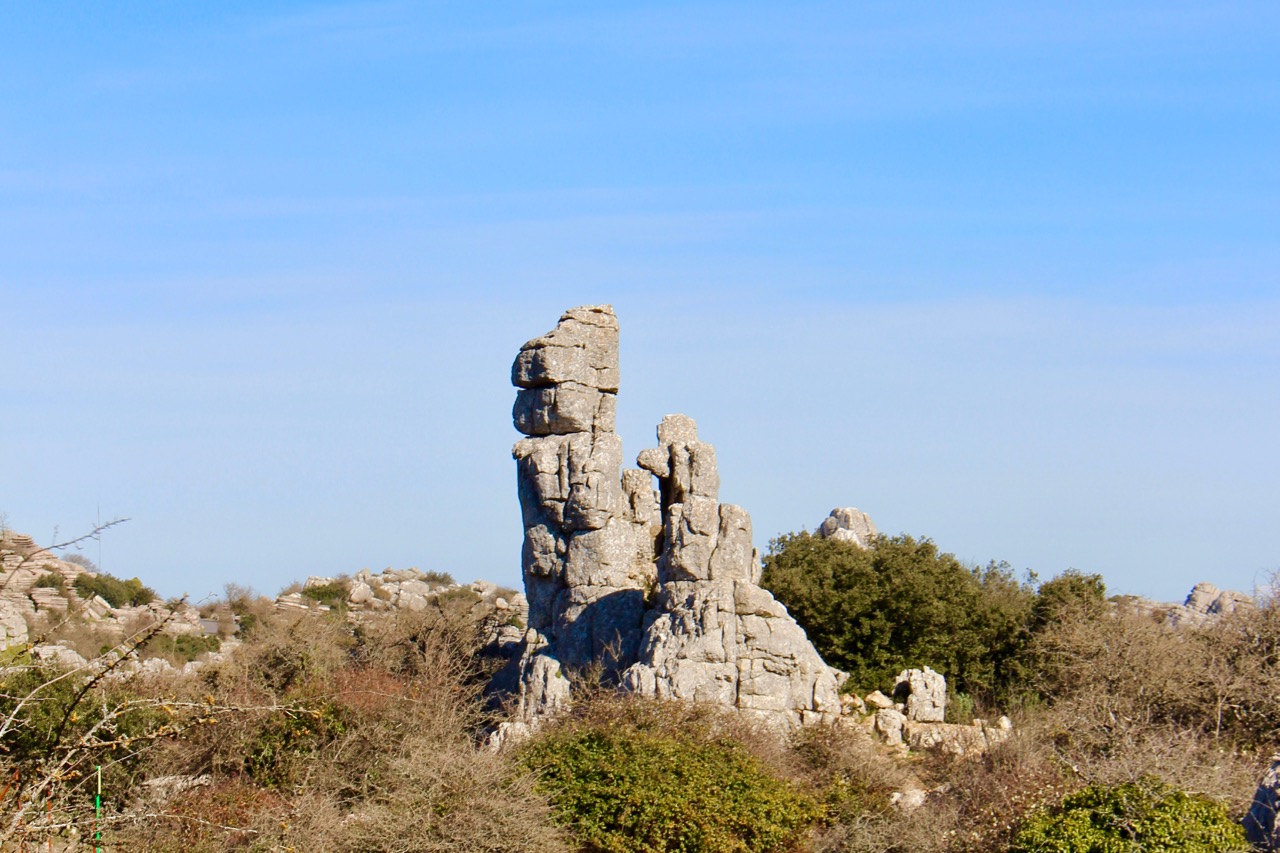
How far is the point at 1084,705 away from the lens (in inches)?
835

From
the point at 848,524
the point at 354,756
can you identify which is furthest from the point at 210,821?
the point at 848,524

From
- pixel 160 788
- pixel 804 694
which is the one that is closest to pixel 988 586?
pixel 804 694

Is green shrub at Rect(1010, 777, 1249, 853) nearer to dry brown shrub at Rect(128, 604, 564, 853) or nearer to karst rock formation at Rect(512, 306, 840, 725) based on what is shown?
dry brown shrub at Rect(128, 604, 564, 853)

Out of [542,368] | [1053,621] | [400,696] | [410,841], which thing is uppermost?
[542,368]

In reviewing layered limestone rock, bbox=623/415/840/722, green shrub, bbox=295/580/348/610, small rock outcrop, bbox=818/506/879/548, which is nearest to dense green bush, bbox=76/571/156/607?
green shrub, bbox=295/580/348/610

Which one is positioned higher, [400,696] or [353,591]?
[353,591]

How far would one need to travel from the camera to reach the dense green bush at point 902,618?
97.0 feet

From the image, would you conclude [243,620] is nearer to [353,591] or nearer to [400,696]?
[353,591]

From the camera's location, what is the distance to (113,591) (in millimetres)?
52969

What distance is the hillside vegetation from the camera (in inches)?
639

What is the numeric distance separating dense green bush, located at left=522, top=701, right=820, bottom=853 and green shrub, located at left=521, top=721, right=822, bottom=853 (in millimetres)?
11

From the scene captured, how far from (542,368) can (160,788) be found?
10.2 m

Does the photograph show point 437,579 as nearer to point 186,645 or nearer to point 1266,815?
point 186,645

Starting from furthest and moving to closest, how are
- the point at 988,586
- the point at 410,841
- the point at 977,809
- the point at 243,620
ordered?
the point at 243,620, the point at 988,586, the point at 977,809, the point at 410,841
